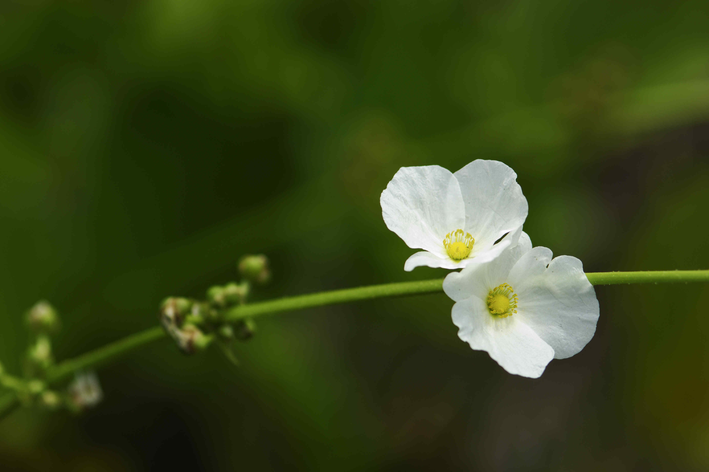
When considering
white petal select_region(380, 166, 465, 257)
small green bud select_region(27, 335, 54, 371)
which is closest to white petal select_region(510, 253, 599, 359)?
white petal select_region(380, 166, 465, 257)

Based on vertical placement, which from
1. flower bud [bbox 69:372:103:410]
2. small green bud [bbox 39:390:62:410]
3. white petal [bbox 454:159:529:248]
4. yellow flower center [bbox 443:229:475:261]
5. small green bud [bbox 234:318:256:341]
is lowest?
flower bud [bbox 69:372:103:410]

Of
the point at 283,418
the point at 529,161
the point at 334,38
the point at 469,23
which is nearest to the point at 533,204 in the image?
the point at 529,161

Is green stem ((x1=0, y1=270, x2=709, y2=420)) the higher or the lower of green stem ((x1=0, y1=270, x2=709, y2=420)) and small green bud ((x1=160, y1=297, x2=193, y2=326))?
the lower

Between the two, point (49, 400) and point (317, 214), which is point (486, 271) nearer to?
point (49, 400)

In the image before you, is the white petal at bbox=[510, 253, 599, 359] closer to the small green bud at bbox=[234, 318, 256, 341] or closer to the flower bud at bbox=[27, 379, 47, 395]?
the small green bud at bbox=[234, 318, 256, 341]

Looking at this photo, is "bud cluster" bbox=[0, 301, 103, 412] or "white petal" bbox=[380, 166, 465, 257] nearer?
"white petal" bbox=[380, 166, 465, 257]

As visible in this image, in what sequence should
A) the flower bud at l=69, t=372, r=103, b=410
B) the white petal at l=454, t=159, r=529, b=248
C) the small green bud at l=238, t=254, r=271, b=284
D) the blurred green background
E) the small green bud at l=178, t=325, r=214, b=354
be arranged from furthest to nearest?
the blurred green background → the flower bud at l=69, t=372, r=103, b=410 → the small green bud at l=238, t=254, r=271, b=284 → the small green bud at l=178, t=325, r=214, b=354 → the white petal at l=454, t=159, r=529, b=248

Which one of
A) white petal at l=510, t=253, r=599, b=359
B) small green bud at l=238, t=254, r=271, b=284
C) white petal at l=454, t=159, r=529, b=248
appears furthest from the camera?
small green bud at l=238, t=254, r=271, b=284

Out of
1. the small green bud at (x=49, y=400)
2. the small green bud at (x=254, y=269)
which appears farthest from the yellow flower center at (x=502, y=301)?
the small green bud at (x=49, y=400)
